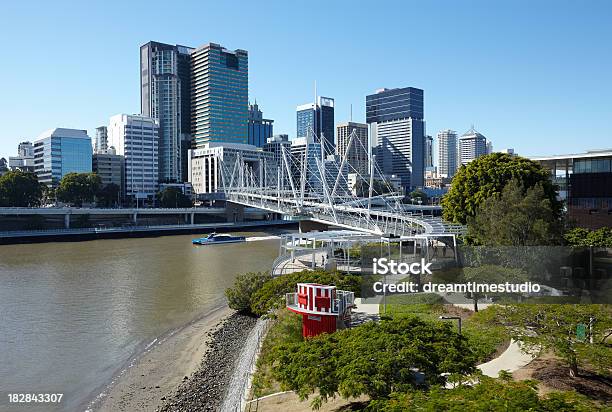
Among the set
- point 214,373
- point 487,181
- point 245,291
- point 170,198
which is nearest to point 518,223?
point 487,181

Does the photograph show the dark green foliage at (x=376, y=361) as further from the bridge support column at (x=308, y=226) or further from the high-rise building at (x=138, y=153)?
the high-rise building at (x=138, y=153)

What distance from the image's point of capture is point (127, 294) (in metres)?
29.4

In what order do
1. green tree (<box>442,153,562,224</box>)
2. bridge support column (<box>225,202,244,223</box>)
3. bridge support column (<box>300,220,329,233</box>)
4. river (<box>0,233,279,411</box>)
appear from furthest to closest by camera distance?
bridge support column (<box>225,202,244,223</box>) → bridge support column (<box>300,220,329,233</box>) → green tree (<box>442,153,562,224</box>) → river (<box>0,233,279,411</box>)

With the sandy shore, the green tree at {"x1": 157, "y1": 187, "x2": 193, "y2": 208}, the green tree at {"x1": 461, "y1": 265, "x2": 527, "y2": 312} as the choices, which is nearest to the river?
the sandy shore

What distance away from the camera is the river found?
56.5ft

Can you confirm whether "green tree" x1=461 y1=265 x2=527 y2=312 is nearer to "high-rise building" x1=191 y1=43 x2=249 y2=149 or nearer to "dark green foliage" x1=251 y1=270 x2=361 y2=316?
"dark green foliage" x1=251 y1=270 x2=361 y2=316

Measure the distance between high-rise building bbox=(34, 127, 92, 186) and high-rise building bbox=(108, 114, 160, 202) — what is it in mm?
7673

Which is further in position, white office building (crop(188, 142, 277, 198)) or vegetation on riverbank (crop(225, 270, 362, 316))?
white office building (crop(188, 142, 277, 198))

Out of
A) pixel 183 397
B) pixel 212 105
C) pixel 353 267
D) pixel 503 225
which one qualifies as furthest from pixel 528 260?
pixel 212 105

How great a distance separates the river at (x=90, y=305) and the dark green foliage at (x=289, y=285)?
4.21 meters

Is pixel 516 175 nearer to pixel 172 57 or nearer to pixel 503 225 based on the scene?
pixel 503 225

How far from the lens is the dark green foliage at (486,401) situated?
729cm

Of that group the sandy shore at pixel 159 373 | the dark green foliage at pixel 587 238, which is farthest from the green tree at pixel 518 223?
the sandy shore at pixel 159 373

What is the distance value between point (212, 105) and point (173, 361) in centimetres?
12048
